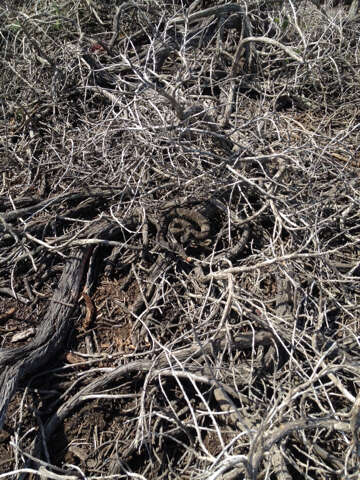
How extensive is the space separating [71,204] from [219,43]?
51.6 inches

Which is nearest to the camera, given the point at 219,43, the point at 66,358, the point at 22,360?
the point at 22,360

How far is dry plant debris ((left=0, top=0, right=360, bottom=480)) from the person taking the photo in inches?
70.5

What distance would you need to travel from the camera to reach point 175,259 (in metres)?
2.22

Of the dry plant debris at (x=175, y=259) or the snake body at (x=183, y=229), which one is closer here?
the dry plant debris at (x=175, y=259)

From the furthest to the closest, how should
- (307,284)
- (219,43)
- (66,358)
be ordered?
(219,43)
(307,284)
(66,358)

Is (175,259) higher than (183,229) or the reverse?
the reverse

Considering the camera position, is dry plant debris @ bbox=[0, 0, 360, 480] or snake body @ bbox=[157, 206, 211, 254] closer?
dry plant debris @ bbox=[0, 0, 360, 480]

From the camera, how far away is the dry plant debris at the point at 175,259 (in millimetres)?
1790

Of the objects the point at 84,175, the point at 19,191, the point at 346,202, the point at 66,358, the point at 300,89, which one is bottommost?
the point at 66,358

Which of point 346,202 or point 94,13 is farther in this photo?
point 94,13

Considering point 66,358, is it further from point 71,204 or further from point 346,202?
point 346,202

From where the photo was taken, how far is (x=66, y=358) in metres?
2.04

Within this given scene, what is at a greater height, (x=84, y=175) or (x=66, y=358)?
(x=84, y=175)

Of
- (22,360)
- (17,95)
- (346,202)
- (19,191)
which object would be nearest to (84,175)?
(19,191)
